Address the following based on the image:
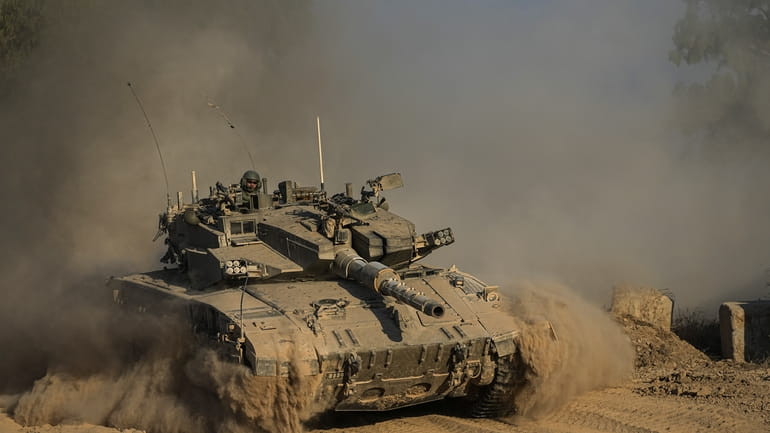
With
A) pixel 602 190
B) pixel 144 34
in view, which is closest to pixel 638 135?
pixel 602 190

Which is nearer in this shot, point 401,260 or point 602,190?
point 401,260

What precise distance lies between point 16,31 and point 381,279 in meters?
18.7

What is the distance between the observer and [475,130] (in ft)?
102

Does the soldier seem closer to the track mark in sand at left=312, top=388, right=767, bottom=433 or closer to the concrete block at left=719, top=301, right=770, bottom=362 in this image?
the track mark in sand at left=312, top=388, right=767, bottom=433

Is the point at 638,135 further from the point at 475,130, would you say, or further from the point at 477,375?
the point at 477,375

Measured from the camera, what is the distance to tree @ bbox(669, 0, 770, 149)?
2852 centimetres

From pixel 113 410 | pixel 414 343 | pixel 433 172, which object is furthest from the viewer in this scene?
pixel 433 172

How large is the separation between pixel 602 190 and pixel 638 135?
330 cm

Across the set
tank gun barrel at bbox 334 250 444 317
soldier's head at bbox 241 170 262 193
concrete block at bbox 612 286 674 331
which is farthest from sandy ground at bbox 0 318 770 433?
soldier's head at bbox 241 170 262 193

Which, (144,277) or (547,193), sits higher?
(547,193)

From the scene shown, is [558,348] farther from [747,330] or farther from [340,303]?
[747,330]

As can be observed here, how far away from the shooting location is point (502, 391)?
13.3 metres

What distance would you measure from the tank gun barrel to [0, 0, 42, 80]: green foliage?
16384 mm

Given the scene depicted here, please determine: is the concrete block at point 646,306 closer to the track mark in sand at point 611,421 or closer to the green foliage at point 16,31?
the track mark in sand at point 611,421
